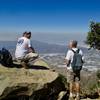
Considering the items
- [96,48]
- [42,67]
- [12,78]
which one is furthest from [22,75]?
[96,48]

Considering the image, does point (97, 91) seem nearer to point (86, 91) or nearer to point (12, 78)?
point (86, 91)

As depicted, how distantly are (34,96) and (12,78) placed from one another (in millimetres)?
1340

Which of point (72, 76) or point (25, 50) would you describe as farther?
point (25, 50)

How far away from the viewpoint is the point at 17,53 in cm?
1836

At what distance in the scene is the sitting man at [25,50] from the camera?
18016 millimetres

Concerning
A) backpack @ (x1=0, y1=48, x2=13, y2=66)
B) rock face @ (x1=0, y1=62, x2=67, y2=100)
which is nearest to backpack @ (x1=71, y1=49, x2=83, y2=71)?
rock face @ (x1=0, y1=62, x2=67, y2=100)

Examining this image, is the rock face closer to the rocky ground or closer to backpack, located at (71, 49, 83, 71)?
the rocky ground

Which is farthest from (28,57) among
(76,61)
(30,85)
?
(76,61)

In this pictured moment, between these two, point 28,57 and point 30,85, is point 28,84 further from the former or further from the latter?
point 28,57

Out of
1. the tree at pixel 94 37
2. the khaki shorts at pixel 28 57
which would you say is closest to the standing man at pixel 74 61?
the khaki shorts at pixel 28 57

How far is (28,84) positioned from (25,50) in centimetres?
230

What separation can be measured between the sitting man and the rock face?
0.70m

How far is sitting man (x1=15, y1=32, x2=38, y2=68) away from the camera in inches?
709

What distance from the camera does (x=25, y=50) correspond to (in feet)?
59.8
